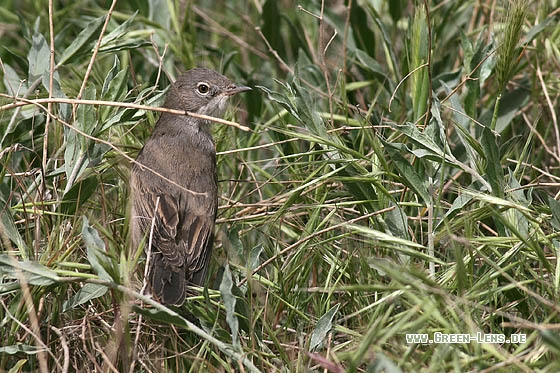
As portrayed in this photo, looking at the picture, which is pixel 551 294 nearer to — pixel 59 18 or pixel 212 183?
pixel 212 183

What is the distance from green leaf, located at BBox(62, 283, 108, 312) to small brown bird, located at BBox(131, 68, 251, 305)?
30cm

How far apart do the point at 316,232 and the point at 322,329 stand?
0.58 metres

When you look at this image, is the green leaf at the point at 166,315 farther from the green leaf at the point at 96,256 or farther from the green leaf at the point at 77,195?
the green leaf at the point at 77,195

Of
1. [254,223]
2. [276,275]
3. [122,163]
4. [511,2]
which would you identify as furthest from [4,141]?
[511,2]

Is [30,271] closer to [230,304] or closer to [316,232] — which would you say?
[230,304]

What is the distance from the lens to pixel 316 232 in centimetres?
457

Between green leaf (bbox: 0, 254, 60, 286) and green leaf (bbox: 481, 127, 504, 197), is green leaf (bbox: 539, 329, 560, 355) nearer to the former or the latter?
green leaf (bbox: 481, 127, 504, 197)

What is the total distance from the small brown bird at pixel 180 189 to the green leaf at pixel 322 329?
732 mm

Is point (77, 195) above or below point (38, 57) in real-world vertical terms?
below

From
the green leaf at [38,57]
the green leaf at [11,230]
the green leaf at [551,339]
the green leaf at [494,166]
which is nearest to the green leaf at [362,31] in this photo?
the green leaf at [38,57]

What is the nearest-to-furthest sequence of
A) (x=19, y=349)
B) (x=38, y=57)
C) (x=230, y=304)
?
(x=230, y=304) → (x=19, y=349) → (x=38, y=57)

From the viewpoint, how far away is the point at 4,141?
5.49 m

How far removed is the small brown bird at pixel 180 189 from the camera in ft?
16.2

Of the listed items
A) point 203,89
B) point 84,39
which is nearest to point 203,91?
point 203,89
